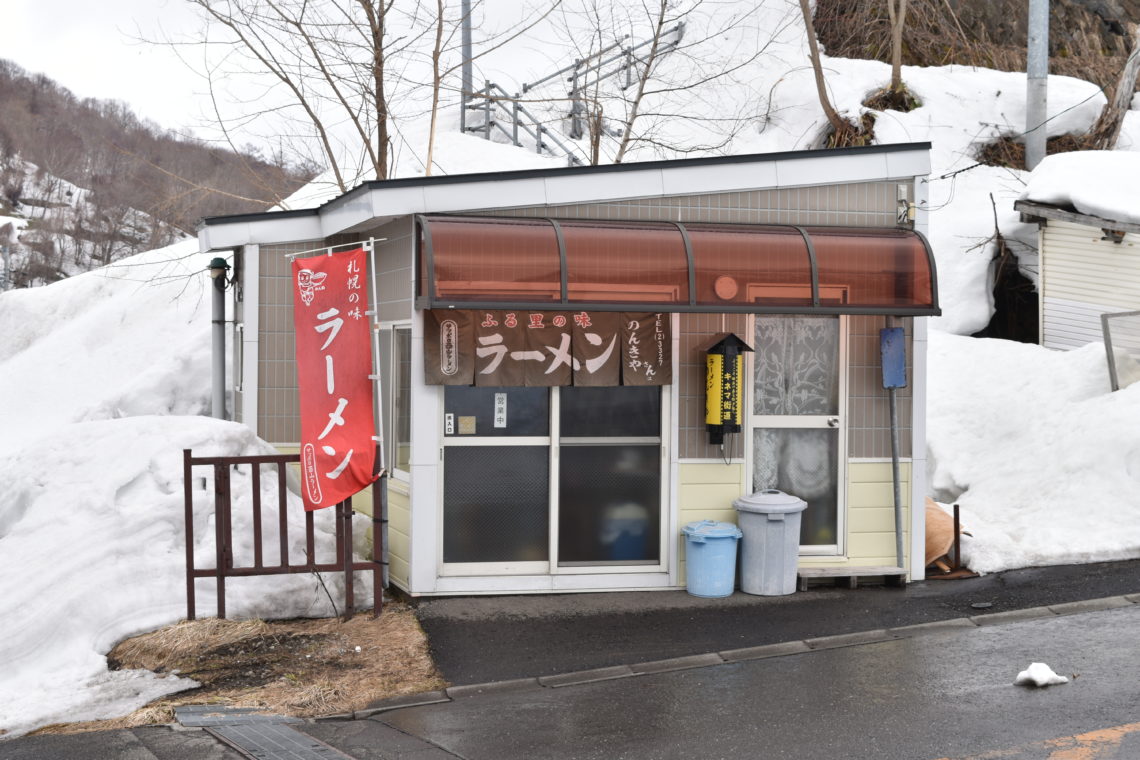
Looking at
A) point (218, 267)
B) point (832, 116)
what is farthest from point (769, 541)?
point (832, 116)

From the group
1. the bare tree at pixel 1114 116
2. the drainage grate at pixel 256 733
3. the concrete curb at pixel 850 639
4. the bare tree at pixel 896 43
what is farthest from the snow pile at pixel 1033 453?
the bare tree at pixel 896 43

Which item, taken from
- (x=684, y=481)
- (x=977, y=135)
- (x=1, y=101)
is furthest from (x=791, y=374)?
(x=1, y=101)

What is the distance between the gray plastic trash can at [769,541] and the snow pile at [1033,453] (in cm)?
222

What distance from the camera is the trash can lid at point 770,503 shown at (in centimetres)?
916

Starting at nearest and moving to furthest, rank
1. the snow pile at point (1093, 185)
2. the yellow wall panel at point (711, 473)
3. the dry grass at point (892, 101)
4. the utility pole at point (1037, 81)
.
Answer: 1. the yellow wall panel at point (711, 473)
2. the snow pile at point (1093, 185)
3. the utility pole at point (1037, 81)
4. the dry grass at point (892, 101)

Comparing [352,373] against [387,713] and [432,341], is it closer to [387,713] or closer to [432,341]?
[432,341]

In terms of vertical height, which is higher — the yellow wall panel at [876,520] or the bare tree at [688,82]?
the bare tree at [688,82]

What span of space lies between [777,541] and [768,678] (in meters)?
2.35

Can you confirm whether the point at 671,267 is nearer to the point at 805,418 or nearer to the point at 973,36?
the point at 805,418

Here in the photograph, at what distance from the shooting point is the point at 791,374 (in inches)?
385

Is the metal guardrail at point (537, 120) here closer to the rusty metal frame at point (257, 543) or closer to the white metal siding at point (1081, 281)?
the white metal siding at point (1081, 281)

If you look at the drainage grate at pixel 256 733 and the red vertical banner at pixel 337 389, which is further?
the red vertical banner at pixel 337 389

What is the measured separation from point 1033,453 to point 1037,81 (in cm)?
1473

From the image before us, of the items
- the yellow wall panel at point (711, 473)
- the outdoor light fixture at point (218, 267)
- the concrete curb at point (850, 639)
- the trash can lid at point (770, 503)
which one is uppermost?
the outdoor light fixture at point (218, 267)
